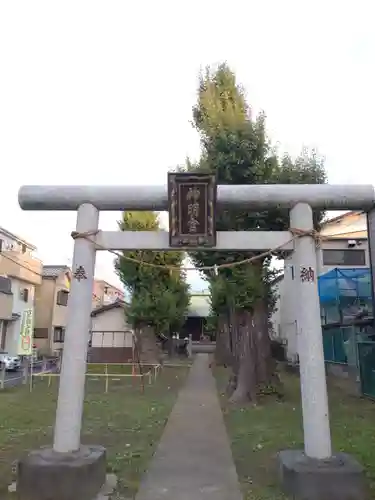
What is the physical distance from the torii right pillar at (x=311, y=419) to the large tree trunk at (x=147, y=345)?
21.5m

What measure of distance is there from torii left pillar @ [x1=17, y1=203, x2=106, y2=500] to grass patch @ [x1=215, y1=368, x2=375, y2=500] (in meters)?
1.89

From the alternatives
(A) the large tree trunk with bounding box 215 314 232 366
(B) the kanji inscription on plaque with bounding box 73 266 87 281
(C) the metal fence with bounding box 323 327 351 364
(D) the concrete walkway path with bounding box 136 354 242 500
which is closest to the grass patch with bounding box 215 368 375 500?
(D) the concrete walkway path with bounding box 136 354 242 500

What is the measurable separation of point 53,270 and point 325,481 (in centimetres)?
4003

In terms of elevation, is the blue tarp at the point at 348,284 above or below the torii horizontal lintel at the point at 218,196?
above

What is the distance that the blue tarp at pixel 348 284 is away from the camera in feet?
55.4

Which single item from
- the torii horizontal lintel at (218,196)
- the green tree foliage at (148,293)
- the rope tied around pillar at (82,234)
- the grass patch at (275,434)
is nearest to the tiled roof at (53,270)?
the green tree foliage at (148,293)

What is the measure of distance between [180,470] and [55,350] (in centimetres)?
3550

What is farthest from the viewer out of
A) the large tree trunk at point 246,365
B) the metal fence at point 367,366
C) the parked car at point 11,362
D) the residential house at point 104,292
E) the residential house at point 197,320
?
the residential house at point 104,292

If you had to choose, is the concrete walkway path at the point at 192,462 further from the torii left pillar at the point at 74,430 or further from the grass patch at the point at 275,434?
the torii left pillar at the point at 74,430

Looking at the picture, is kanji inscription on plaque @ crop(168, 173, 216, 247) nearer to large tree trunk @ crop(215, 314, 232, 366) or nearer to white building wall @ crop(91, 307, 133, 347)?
large tree trunk @ crop(215, 314, 232, 366)

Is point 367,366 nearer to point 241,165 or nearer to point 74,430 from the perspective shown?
point 241,165

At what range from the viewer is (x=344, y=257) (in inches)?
963

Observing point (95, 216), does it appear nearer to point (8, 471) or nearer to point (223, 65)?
point (8, 471)

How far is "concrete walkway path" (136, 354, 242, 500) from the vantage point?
221 inches
